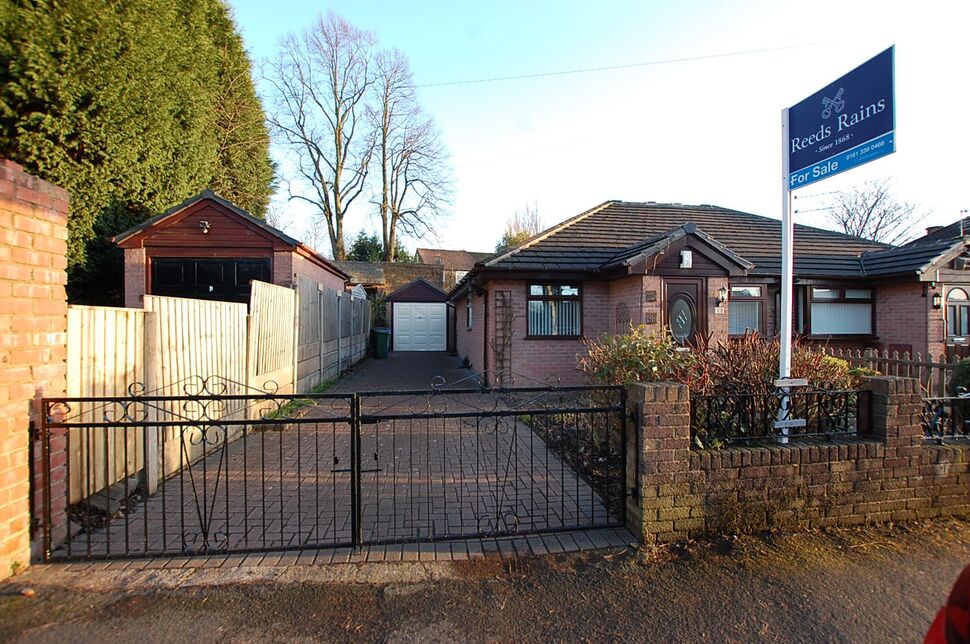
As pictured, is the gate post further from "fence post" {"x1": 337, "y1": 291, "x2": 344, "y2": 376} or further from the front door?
"fence post" {"x1": 337, "y1": 291, "x2": 344, "y2": 376}

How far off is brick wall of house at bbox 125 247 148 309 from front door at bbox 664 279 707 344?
11746 millimetres

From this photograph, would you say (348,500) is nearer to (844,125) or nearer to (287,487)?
(287,487)

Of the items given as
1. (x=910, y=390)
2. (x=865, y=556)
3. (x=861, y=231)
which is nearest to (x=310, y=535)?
(x=865, y=556)

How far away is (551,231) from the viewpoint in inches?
460

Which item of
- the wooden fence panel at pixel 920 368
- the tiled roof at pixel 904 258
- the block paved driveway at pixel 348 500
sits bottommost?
the block paved driveway at pixel 348 500

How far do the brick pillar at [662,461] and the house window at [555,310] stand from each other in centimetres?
728

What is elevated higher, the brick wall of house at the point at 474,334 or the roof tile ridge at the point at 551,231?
the roof tile ridge at the point at 551,231

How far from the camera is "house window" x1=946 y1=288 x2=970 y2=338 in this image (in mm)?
11383

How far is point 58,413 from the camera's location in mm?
3223

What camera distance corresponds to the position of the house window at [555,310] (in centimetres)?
1070

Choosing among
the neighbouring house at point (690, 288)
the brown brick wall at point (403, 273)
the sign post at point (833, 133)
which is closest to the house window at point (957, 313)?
the neighbouring house at point (690, 288)

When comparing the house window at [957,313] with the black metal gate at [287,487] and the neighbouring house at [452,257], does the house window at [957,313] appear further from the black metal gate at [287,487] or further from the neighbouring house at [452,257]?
the neighbouring house at [452,257]

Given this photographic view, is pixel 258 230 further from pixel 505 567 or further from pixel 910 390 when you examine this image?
pixel 910 390

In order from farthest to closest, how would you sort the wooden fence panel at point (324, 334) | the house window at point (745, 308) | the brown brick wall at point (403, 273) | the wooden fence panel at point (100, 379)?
the brown brick wall at point (403, 273) → the house window at point (745, 308) → the wooden fence panel at point (324, 334) → the wooden fence panel at point (100, 379)
